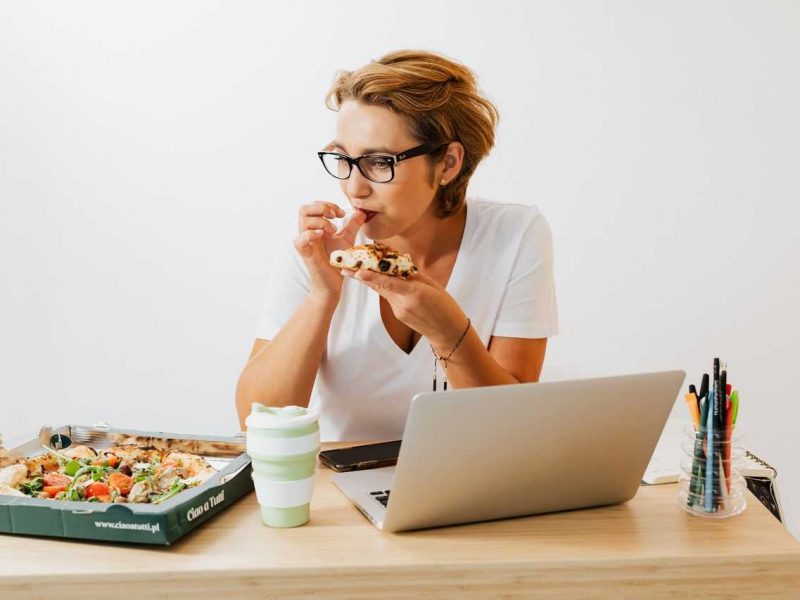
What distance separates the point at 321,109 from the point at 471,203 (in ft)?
3.74

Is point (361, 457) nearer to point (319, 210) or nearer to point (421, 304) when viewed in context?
point (421, 304)

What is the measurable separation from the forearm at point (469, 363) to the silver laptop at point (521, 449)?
48 cm

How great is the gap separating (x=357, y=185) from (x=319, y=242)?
5.7 inches

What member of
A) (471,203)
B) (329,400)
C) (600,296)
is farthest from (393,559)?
(600,296)

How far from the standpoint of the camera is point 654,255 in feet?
9.71

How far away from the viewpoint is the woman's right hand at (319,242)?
1.75m

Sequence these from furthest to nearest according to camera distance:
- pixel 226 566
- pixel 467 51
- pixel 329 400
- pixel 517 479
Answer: pixel 467 51
pixel 329 400
pixel 517 479
pixel 226 566

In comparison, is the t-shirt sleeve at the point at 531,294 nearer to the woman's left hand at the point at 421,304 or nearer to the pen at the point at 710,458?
the woman's left hand at the point at 421,304

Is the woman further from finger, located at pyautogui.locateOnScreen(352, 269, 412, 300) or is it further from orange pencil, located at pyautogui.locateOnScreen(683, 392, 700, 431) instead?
orange pencil, located at pyautogui.locateOnScreen(683, 392, 700, 431)

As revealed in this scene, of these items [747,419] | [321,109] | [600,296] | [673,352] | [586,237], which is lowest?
[747,419]

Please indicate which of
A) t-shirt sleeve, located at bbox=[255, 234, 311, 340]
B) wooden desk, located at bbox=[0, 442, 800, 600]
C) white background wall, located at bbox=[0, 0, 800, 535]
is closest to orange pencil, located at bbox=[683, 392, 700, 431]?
wooden desk, located at bbox=[0, 442, 800, 600]

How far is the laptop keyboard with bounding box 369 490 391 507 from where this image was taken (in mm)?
1186

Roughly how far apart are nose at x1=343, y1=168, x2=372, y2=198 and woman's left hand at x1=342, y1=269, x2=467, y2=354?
22cm

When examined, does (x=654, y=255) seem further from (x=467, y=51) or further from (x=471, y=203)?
(x=471, y=203)
